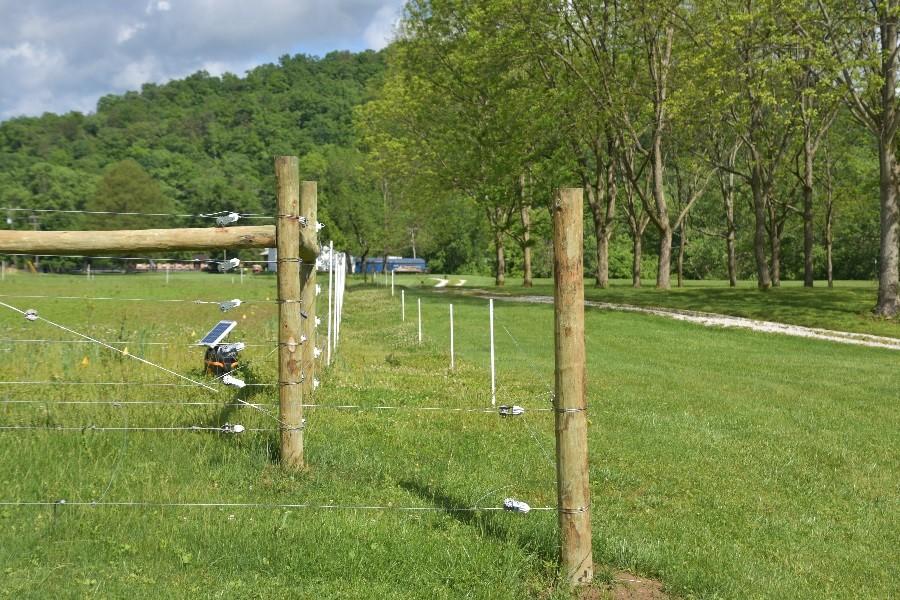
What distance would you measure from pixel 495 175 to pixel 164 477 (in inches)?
1249

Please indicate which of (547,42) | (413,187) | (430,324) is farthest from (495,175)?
(430,324)

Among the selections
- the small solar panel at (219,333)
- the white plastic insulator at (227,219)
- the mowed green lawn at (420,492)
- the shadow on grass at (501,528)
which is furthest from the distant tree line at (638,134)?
the shadow on grass at (501,528)

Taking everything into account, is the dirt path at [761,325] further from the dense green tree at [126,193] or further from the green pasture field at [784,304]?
the dense green tree at [126,193]

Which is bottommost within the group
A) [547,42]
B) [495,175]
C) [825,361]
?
[825,361]

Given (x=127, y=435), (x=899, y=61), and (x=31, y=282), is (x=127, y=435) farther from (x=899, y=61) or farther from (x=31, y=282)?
(x=31, y=282)

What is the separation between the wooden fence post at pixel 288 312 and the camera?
6504mm

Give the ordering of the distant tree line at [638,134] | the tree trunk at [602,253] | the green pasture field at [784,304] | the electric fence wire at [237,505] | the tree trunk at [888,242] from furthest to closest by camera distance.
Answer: the tree trunk at [602,253], the distant tree line at [638,134], the tree trunk at [888,242], the green pasture field at [784,304], the electric fence wire at [237,505]

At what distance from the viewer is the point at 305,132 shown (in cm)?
12075

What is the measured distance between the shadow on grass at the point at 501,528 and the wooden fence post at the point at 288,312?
1015mm

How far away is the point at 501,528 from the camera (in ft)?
19.1

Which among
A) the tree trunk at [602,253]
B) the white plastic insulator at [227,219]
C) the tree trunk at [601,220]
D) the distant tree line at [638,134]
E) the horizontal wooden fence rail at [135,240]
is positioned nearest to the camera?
the horizontal wooden fence rail at [135,240]

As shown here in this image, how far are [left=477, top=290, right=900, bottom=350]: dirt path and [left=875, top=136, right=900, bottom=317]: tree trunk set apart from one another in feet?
7.41

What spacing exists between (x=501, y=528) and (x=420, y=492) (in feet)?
3.04

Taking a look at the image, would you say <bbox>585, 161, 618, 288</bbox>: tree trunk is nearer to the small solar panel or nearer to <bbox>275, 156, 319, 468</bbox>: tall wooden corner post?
the small solar panel
